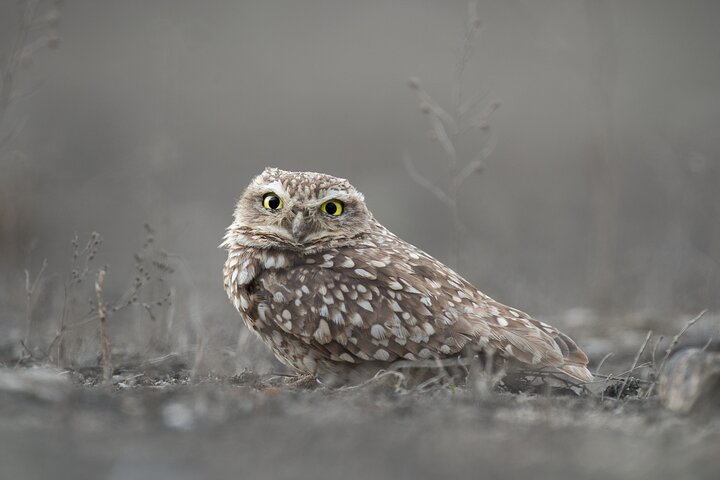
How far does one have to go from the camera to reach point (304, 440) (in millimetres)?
3535

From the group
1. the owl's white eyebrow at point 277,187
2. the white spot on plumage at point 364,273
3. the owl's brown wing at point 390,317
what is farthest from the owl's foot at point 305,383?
the owl's white eyebrow at point 277,187

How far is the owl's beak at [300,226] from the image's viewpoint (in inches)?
211

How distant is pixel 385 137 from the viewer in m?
19.8

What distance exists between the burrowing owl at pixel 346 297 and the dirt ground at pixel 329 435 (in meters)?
0.46

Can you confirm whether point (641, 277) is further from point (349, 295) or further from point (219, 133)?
point (219, 133)

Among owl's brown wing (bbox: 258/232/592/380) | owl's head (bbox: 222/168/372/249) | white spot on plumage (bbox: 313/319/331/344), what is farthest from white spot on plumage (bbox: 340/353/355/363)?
owl's head (bbox: 222/168/372/249)

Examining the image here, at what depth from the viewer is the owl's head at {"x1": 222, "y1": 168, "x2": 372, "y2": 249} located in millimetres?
5414

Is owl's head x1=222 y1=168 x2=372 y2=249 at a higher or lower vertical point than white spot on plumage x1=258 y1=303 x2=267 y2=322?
higher

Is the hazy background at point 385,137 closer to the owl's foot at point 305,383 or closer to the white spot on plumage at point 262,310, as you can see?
the white spot on plumage at point 262,310

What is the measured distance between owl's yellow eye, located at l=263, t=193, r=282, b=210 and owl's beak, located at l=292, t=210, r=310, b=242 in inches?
7.5

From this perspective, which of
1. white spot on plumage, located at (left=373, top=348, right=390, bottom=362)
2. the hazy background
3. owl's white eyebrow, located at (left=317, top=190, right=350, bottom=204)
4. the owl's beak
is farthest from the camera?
the hazy background

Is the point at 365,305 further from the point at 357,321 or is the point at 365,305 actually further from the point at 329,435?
the point at 329,435

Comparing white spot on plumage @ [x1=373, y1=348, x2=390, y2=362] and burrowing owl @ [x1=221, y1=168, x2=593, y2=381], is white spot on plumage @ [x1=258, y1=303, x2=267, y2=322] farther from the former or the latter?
white spot on plumage @ [x1=373, y1=348, x2=390, y2=362]

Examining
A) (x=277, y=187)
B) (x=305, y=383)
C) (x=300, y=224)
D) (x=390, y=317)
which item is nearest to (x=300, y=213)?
(x=300, y=224)
